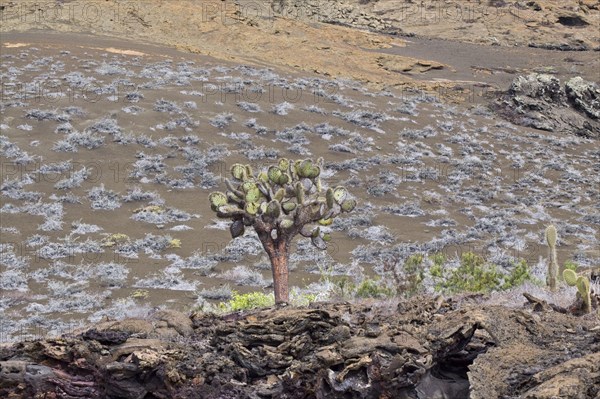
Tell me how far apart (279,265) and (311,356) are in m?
5.49

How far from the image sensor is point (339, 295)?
14.0 meters

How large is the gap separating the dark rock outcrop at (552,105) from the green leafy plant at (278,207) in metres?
27.3

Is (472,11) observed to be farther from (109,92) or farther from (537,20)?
(109,92)

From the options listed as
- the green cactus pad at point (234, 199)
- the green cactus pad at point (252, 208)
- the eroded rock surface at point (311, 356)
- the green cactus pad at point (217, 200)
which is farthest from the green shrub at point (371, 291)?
the eroded rock surface at point (311, 356)

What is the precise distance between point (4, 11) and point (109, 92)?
1726 centimetres

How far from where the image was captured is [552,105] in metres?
41.1

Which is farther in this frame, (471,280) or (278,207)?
(471,280)

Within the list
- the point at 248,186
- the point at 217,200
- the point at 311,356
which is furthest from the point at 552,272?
the point at 311,356

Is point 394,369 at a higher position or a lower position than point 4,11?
higher

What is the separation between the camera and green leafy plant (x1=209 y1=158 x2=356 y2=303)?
1276 centimetres

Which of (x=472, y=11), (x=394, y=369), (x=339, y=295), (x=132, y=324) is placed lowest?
(x=472, y=11)

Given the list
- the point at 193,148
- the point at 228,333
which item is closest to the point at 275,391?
the point at 228,333

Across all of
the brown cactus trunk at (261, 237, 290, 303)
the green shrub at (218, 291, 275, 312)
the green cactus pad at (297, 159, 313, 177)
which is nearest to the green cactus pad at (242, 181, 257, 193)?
the brown cactus trunk at (261, 237, 290, 303)

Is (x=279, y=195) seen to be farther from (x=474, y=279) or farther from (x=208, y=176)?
(x=208, y=176)
